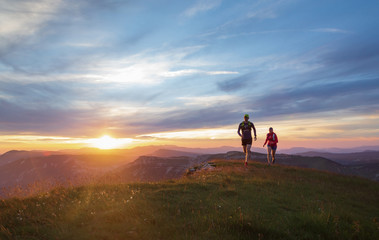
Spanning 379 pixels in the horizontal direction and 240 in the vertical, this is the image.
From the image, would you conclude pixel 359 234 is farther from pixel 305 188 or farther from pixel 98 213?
pixel 98 213

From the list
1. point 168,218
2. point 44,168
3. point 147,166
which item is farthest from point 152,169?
point 168,218

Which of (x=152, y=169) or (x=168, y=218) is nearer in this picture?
(x=168, y=218)

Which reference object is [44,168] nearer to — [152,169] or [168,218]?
[152,169]

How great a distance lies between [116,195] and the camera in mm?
7902

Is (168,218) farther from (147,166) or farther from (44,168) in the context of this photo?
(44,168)

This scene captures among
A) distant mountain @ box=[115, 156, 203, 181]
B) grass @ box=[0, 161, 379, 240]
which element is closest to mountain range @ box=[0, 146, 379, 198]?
distant mountain @ box=[115, 156, 203, 181]

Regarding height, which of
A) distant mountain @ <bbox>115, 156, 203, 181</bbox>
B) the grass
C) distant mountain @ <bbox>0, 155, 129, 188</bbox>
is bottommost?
distant mountain @ <bbox>0, 155, 129, 188</bbox>

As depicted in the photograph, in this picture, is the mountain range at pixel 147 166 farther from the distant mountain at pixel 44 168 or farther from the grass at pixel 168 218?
the grass at pixel 168 218

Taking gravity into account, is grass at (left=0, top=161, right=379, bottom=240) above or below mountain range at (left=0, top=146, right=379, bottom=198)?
above

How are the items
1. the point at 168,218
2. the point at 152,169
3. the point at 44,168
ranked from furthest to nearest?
the point at 44,168, the point at 152,169, the point at 168,218

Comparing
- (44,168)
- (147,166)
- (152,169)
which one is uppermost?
(147,166)

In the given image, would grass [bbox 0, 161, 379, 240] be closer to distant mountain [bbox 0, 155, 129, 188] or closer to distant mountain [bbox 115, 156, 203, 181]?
distant mountain [bbox 115, 156, 203, 181]

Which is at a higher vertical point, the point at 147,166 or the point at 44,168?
the point at 147,166

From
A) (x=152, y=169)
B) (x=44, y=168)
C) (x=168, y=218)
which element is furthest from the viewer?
(x=44, y=168)
